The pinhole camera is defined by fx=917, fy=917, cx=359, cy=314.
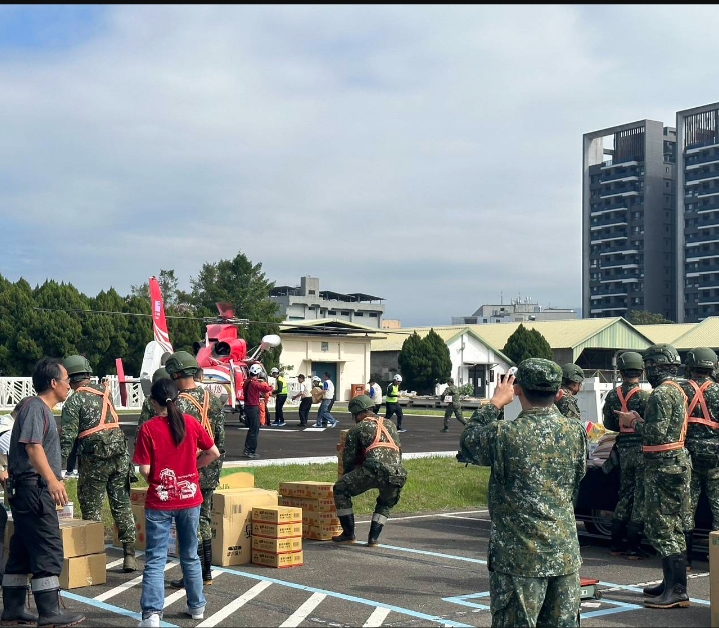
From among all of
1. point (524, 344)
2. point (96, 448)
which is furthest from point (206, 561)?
point (524, 344)

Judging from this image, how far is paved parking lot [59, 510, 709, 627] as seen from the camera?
285 inches

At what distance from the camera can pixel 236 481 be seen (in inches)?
404

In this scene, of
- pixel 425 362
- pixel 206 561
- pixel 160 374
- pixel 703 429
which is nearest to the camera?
pixel 206 561

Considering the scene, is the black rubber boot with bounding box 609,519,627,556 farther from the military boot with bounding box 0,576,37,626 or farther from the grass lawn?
the military boot with bounding box 0,576,37,626

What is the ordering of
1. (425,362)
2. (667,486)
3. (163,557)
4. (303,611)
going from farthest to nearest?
(425,362), (667,486), (303,611), (163,557)

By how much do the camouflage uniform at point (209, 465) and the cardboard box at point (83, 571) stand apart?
99cm

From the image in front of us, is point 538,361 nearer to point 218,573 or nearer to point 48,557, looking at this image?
point 48,557

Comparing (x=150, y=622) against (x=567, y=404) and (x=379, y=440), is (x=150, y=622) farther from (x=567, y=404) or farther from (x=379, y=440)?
(x=567, y=404)

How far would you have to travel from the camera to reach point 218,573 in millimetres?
8922

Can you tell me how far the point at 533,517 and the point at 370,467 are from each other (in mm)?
5591

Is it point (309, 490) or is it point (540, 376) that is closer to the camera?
point (540, 376)

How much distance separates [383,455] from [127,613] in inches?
148

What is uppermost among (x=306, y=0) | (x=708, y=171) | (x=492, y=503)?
(x=708, y=171)

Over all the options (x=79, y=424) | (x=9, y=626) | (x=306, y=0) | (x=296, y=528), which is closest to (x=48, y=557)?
(x=9, y=626)
